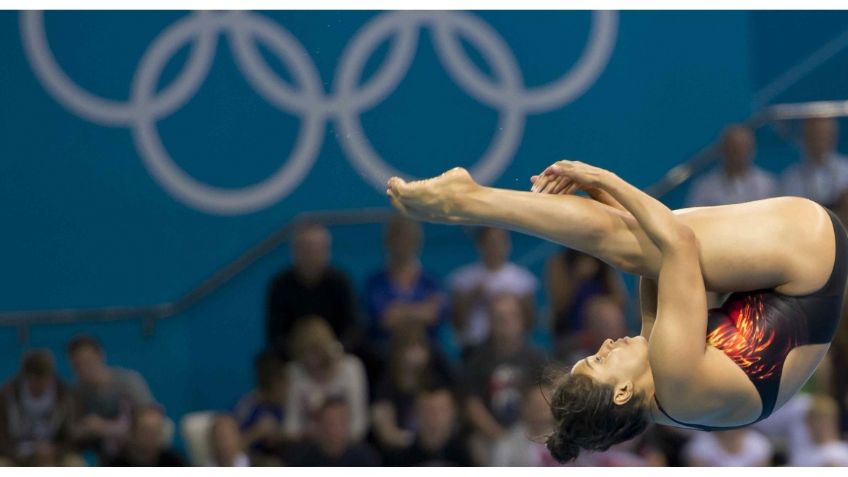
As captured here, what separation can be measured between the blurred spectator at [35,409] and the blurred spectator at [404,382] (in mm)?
1847

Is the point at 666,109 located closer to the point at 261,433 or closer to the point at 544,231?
the point at 261,433

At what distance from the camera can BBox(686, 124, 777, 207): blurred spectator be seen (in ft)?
26.8

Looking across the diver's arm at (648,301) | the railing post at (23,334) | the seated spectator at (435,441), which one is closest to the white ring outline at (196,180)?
the railing post at (23,334)

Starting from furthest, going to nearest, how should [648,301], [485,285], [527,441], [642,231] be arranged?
[485,285] → [527,441] → [648,301] → [642,231]

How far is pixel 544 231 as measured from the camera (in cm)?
401

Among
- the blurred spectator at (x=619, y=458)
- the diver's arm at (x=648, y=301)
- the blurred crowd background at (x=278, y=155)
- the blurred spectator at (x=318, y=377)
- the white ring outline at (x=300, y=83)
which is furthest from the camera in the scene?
the white ring outline at (x=300, y=83)

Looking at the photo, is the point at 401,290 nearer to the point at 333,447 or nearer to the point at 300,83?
the point at 333,447

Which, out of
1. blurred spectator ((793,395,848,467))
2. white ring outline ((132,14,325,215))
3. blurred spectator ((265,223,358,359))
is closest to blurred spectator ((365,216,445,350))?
blurred spectator ((265,223,358,359))

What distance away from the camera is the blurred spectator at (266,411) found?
7.23m

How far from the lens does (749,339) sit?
4.21 meters

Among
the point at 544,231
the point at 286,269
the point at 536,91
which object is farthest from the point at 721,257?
the point at 536,91

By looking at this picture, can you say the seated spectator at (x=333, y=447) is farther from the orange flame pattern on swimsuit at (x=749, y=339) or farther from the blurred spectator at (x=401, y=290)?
the orange flame pattern on swimsuit at (x=749, y=339)

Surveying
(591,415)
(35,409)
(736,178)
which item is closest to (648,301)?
(591,415)

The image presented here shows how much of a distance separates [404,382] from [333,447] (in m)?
0.57
